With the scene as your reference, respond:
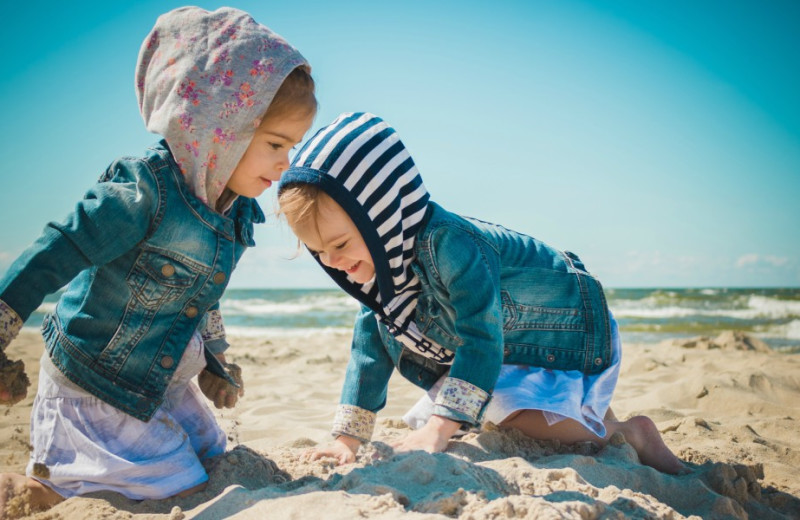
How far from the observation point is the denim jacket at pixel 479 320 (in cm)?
198

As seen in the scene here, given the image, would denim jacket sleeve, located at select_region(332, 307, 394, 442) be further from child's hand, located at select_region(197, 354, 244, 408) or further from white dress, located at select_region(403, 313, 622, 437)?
child's hand, located at select_region(197, 354, 244, 408)

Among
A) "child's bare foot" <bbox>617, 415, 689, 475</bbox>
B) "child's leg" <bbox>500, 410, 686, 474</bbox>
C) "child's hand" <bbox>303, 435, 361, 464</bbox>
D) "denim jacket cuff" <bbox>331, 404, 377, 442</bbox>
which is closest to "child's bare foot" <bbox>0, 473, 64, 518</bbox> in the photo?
"child's hand" <bbox>303, 435, 361, 464</bbox>

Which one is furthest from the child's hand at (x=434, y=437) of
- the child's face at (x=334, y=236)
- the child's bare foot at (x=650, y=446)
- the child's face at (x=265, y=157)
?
the child's face at (x=265, y=157)

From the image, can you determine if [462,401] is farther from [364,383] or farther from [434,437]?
[364,383]

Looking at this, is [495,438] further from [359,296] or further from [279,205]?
[279,205]

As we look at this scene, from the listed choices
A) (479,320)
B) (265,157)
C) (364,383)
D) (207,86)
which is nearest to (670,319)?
(364,383)

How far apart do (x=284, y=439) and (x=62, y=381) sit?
113cm

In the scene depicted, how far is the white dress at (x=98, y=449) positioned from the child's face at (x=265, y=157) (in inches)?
33.9

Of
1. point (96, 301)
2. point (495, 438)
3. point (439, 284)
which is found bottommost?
point (495, 438)

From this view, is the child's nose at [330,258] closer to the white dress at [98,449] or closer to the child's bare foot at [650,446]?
the white dress at [98,449]

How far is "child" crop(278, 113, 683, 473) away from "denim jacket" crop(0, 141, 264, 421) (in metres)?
0.36

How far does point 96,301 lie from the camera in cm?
179

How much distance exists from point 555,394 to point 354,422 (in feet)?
2.75

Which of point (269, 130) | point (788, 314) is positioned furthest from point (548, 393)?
point (788, 314)
